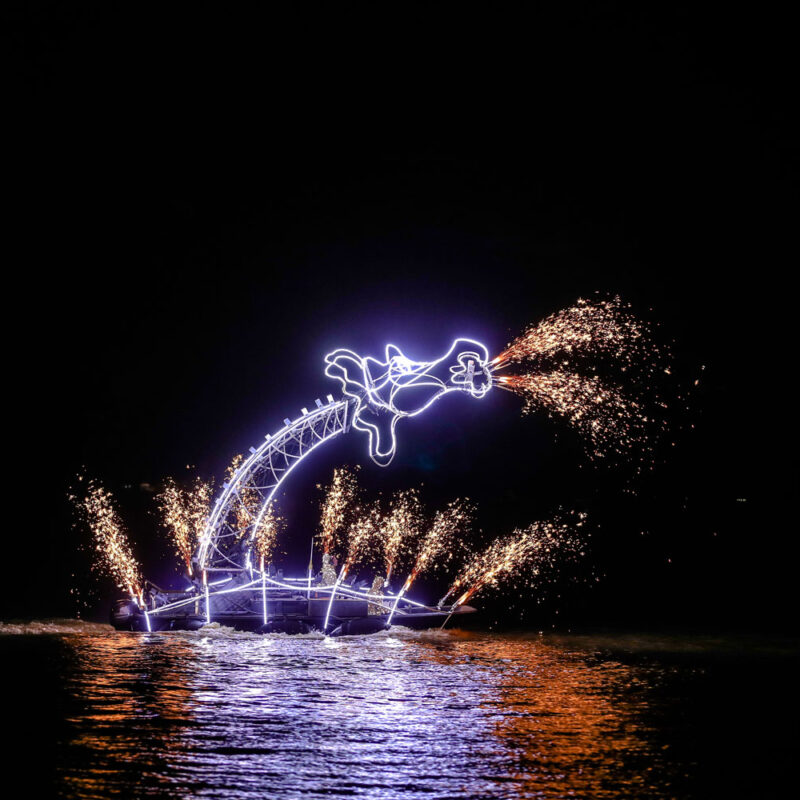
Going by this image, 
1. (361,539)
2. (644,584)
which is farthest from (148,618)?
(361,539)

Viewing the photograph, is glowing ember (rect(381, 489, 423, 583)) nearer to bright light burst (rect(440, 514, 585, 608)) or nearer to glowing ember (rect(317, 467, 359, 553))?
glowing ember (rect(317, 467, 359, 553))

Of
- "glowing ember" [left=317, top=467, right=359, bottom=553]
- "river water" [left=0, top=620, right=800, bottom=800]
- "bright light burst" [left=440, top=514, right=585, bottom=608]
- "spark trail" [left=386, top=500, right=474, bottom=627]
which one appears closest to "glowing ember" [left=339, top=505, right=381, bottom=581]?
"glowing ember" [left=317, top=467, right=359, bottom=553]

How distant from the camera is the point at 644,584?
5553 cm

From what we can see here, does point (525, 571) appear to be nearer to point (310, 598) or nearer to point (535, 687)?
point (310, 598)

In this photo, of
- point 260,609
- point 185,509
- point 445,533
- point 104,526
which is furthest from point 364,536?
point 260,609

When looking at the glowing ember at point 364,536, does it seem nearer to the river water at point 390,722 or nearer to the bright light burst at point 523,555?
the bright light burst at point 523,555

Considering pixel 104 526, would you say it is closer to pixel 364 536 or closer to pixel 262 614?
pixel 364 536

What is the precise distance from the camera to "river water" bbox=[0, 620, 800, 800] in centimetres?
979

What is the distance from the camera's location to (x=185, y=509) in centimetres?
4747

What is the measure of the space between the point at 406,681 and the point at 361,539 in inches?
2008

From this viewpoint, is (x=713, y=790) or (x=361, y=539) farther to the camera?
(x=361, y=539)

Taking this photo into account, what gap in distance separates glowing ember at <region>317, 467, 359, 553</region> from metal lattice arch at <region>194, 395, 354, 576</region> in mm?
35681

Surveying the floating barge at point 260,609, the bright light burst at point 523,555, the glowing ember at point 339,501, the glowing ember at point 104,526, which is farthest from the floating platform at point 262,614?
the glowing ember at point 339,501

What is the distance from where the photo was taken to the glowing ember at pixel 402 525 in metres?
61.3
